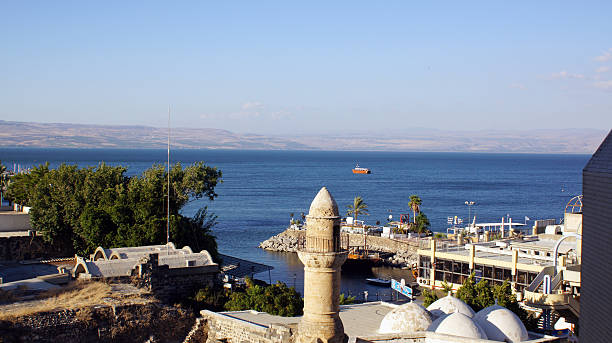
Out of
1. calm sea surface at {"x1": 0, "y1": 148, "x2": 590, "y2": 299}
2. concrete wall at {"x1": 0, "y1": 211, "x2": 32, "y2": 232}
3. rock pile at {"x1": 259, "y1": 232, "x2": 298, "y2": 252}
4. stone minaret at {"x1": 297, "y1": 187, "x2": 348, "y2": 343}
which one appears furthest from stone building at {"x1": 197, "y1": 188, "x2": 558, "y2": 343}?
rock pile at {"x1": 259, "y1": 232, "x2": 298, "y2": 252}

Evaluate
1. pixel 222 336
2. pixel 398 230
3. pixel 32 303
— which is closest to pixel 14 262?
pixel 32 303

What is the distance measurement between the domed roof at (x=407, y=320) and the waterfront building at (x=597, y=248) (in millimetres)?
4369

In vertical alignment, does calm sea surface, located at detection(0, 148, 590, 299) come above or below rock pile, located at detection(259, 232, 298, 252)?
above

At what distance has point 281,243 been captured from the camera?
71250mm

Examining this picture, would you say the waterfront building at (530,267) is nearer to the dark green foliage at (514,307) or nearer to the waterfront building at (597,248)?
the dark green foliage at (514,307)

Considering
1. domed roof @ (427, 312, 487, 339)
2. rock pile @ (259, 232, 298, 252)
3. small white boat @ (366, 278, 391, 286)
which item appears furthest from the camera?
rock pile @ (259, 232, 298, 252)

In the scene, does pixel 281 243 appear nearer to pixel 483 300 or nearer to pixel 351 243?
pixel 351 243

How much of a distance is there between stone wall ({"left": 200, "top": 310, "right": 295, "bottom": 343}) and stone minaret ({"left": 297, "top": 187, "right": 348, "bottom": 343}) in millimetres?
1496

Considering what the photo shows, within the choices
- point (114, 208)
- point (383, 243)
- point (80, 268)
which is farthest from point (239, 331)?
point (383, 243)

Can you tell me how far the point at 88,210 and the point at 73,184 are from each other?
276 inches

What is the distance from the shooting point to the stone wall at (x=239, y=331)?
19.9m

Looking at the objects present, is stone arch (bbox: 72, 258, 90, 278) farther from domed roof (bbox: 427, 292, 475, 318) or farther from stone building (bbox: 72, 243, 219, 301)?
domed roof (bbox: 427, 292, 475, 318)

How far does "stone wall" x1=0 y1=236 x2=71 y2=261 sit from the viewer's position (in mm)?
37844

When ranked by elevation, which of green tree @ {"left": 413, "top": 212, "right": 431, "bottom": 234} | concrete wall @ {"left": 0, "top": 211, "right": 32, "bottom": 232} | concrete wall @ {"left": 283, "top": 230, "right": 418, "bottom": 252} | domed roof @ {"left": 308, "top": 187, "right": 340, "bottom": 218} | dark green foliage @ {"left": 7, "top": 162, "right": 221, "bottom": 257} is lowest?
concrete wall @ {"left": 283, "top": 230, "right": 418, "bottom": 252}
